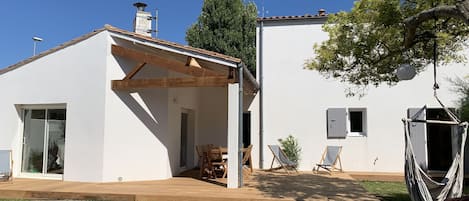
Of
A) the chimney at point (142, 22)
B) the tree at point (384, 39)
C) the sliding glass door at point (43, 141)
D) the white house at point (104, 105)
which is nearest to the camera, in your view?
the tree at point (384, 39)

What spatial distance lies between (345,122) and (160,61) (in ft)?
19.9

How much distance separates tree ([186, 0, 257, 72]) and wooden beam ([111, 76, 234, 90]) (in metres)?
11.8

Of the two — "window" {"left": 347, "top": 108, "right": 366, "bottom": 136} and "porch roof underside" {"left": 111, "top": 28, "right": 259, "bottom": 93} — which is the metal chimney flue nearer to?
"porch roof underside" {"left": 111, "top": 28, "right": 259, "bottom": 93}

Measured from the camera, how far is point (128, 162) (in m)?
9.23

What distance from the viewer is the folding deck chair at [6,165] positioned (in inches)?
355

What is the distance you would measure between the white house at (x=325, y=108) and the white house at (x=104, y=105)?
3037 mm

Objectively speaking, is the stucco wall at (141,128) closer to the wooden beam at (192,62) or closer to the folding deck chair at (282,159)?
the wooden beam at (192,62)

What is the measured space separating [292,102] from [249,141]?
2.10 m

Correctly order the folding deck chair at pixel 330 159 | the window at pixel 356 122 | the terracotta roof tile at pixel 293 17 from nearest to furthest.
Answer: the folding deck chair at pixel 330 159 < the window at pixel 356 122 < the terracotta roof tile at pixel 293 17

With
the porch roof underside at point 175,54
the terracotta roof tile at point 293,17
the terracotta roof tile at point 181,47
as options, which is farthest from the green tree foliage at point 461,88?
the terracotta roof tile at point 181,47

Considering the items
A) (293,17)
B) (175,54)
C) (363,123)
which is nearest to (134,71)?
(175,54)

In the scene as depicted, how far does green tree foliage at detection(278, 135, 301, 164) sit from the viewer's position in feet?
39.3

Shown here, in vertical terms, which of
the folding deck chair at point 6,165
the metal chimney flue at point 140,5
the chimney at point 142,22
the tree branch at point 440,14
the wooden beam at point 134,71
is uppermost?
the metal chimney flue at point 140,5

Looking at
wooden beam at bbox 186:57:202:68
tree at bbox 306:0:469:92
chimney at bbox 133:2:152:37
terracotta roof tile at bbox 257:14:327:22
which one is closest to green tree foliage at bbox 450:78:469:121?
terracotta roof tile at bbox 257:14:327:22
